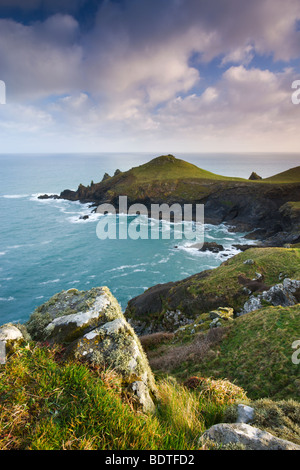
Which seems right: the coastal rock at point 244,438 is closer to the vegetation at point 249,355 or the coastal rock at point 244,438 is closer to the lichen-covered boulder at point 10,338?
the lichen-covered boulder at point 10,338

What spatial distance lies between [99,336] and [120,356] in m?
0.96

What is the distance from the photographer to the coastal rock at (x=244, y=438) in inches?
142

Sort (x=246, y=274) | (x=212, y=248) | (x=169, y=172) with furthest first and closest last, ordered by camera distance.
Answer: (x=169, y=172) < (x=212, y=248) < (x=246, y=274)

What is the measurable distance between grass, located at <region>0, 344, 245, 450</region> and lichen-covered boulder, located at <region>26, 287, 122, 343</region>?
158 centimetres

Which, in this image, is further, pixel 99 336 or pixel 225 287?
pixel 225 287

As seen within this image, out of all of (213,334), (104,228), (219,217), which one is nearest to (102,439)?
(213,334)

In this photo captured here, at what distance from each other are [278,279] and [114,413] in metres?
31.1

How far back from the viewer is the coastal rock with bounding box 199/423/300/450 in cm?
361

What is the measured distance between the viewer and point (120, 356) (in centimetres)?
602

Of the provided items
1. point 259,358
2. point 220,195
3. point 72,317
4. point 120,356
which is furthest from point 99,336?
point 220,195

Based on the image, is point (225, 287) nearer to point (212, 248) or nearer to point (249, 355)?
point (249, 355)

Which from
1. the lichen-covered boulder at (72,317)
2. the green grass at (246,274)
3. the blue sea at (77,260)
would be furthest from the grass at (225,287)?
the lichen-covered boulder at (72,317)

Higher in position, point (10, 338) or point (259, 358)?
point (10, 338)

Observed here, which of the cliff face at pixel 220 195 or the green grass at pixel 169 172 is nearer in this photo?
the cliff face at pixel 220 195
